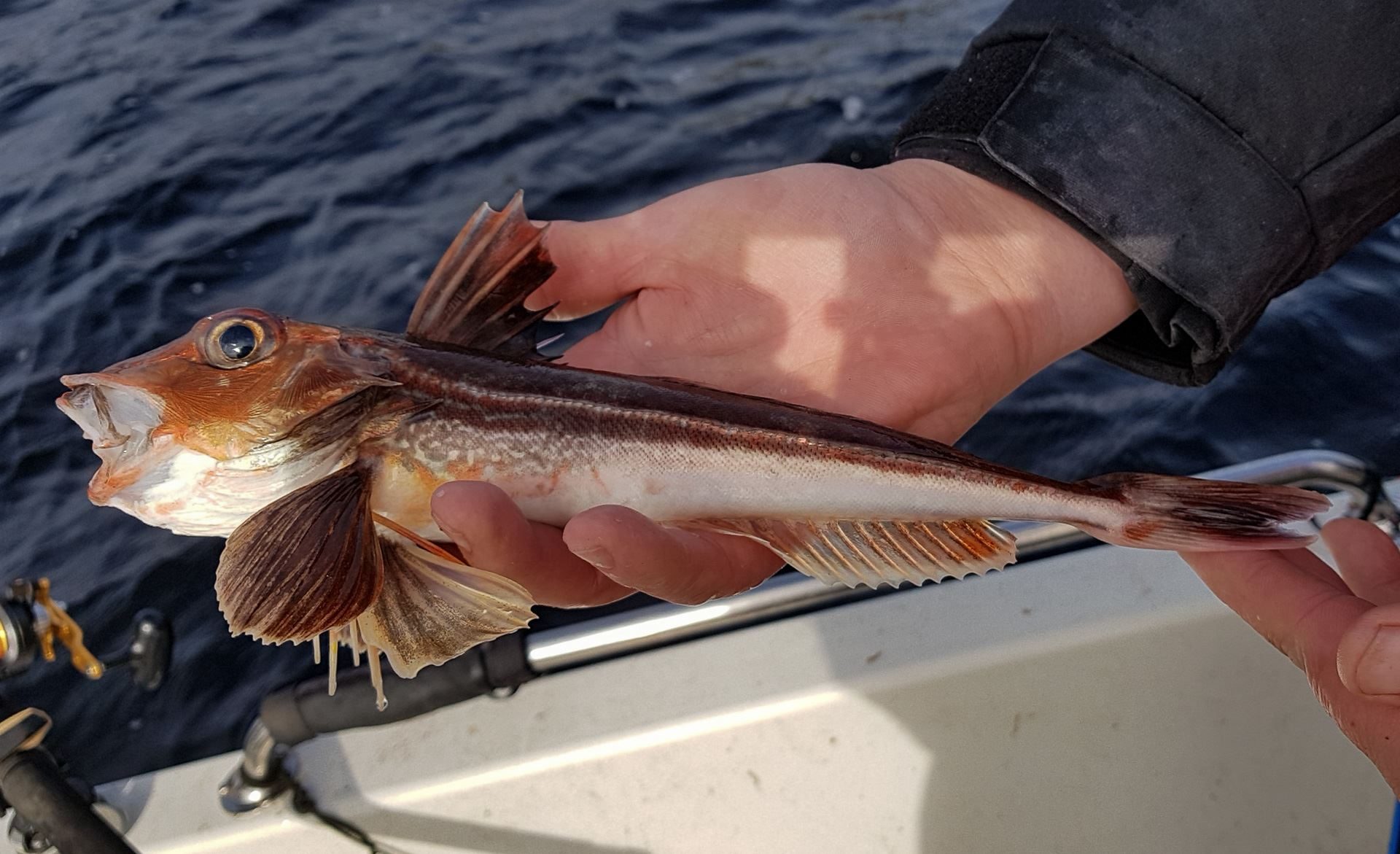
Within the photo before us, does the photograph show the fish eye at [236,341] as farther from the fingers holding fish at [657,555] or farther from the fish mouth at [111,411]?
the fingers holding fish at [657,555]

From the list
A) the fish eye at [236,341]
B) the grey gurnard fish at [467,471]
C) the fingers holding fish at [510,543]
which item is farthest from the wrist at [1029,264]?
the fish eye at [236,341]

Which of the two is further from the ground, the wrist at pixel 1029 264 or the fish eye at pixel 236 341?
the fish eye at pixel 236 341

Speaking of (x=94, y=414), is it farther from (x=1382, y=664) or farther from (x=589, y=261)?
(x=1382, y=664)

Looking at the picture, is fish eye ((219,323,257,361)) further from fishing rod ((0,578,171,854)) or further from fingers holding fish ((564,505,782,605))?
fishing rod ((0,578,171,854))

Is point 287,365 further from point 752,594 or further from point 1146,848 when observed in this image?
point 1146,848

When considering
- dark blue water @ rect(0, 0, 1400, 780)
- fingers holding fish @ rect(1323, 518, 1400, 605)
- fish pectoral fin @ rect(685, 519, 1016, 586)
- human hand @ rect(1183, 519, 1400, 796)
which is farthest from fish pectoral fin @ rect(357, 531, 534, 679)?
dark blue water @ rect(0, 0, 1400, 780)

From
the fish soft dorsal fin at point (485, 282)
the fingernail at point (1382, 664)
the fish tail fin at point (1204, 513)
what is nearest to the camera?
the fingernail at point (1382, 664)
